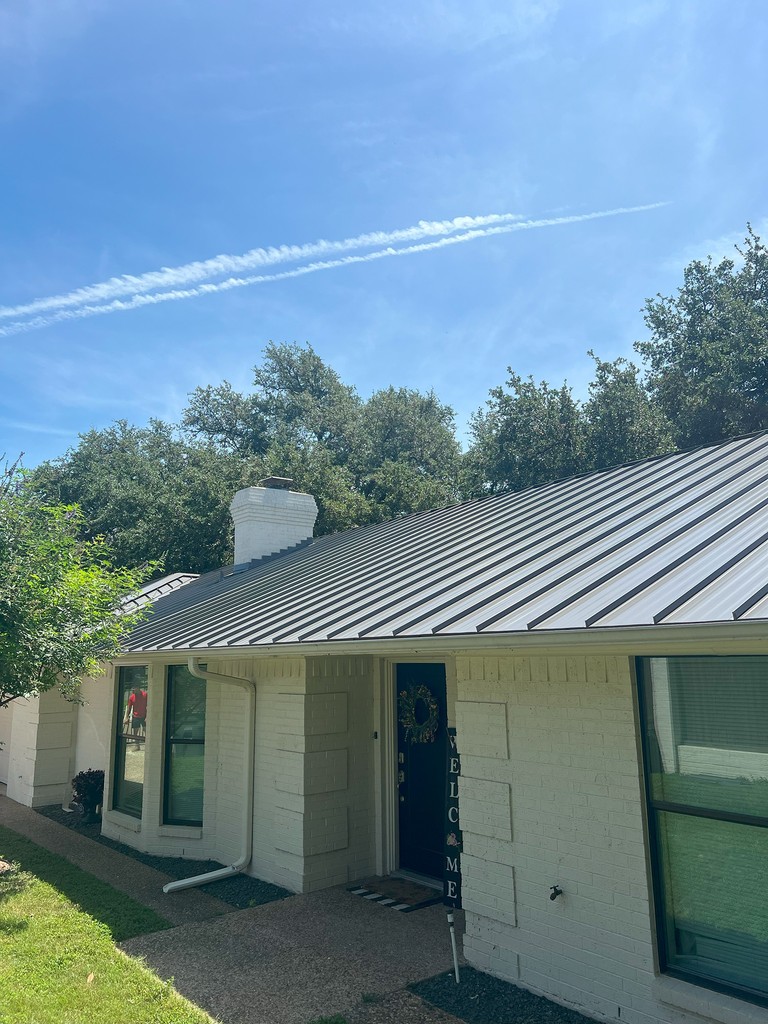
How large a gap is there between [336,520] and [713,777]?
24.6 meters

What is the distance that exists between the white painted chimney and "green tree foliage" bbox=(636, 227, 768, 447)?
17498mm

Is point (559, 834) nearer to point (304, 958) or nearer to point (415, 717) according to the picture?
point (304, 958)

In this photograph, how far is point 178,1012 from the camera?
15.9 ft

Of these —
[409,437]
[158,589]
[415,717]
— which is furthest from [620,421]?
[415,717]

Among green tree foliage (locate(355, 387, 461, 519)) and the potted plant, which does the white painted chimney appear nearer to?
the potted plant

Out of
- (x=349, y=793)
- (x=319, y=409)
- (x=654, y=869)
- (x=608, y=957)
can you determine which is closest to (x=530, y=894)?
(x=608, y=957)

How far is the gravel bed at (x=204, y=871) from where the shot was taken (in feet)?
24.6

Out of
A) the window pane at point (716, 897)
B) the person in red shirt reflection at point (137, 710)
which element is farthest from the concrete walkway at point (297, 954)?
the person in red shirt reflection at point (137, 710)

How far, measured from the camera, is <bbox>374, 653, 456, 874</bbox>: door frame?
8094mm

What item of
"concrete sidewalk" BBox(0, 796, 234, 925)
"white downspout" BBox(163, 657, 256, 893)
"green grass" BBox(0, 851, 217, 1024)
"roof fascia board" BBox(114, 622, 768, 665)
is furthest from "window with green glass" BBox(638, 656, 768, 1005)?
"white downspout" BBox(163, 657, 256, 893)

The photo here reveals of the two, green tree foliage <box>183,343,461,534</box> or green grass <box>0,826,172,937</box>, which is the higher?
green tree foliage <box>183,343,461,534</box>

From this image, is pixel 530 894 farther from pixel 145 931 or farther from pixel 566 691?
pixel 145 931

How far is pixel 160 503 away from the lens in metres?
29.7

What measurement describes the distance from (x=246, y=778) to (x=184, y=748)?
5.00ft
